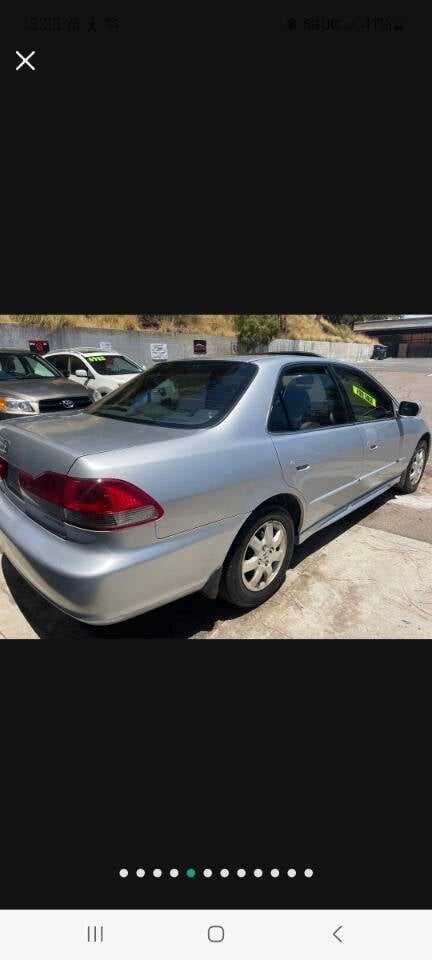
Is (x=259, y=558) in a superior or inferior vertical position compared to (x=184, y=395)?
inferior

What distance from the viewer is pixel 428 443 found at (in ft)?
16.3

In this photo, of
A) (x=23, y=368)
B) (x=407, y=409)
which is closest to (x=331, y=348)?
(x=23, y=368)

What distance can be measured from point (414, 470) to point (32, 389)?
5.37m

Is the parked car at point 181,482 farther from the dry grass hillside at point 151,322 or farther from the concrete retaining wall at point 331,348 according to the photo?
the concrete retaining wall at point 331,348

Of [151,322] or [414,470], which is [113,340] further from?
[414,470]

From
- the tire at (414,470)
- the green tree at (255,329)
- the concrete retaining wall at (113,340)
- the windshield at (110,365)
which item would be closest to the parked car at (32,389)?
the windshield at (110,365)

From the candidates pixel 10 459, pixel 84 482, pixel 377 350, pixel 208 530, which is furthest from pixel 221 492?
pixel 377 350

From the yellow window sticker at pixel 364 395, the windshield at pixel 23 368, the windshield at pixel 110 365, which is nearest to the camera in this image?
the yellow window sticker at pixel 364 395

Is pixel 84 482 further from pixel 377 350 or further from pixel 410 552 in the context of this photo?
pixel 377 350

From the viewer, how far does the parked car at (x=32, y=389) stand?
6.27m

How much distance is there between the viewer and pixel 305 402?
3.02 metres

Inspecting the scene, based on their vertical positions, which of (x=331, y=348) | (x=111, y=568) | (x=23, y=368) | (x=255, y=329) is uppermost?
(x=331, y=348)

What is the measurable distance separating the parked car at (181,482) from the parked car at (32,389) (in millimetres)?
3607

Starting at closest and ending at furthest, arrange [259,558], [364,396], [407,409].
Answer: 1. [259,558]
2. [364,396]
3. [407,409]
